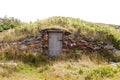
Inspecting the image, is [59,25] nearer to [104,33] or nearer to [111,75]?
[104,33]

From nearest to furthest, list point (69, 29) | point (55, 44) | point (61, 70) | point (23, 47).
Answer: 1. point (61, 70)
2. point (23, 47)
3. point (55, 44)
4. point (69, 29)

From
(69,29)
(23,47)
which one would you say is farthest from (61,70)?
(69,29)

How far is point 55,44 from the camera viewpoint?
58.5 feet

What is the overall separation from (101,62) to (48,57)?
3.07 meters

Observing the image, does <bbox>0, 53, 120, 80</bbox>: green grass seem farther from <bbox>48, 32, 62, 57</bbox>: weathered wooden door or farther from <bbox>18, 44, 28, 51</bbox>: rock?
<bbox>18, 44, 28, 51</bbox>: rock

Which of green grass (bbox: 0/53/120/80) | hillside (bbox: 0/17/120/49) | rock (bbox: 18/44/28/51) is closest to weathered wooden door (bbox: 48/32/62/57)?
green grass (bbox: 0/53/120/80)

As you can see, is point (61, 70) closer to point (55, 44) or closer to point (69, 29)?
point (55, 44)

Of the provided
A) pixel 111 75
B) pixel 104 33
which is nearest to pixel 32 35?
pixel 104 33

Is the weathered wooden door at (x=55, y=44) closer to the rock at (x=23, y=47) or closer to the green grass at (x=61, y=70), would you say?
the green grass at (x=61, y=70)

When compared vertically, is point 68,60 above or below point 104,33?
below

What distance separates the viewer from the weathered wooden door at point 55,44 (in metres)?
17.7

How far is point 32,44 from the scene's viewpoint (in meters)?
17.7

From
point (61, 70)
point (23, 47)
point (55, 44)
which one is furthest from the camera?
point (55, 44)

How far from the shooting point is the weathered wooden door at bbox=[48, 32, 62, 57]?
17734 millimetres
